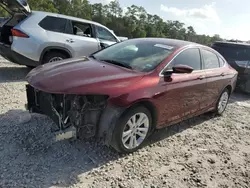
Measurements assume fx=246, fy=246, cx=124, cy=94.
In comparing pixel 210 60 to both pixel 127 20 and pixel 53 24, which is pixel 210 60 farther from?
pixel 127 20

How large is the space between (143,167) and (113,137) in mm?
553

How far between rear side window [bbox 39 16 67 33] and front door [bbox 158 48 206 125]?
393 centimetres

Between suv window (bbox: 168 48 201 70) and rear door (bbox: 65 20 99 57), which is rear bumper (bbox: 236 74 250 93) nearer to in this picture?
suv window (bbox: 168 48 201 70)

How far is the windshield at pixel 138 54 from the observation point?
3.63m

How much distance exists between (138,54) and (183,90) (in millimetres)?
916

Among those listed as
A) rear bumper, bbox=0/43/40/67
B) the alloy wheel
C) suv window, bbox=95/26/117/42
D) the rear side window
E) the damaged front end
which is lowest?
the alloy wheel

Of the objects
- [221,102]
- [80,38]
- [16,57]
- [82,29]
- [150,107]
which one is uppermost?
[82,29]

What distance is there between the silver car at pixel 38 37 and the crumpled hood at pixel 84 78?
2.82m

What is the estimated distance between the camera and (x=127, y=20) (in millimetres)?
67438

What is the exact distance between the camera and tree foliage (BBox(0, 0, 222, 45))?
51.4 metres

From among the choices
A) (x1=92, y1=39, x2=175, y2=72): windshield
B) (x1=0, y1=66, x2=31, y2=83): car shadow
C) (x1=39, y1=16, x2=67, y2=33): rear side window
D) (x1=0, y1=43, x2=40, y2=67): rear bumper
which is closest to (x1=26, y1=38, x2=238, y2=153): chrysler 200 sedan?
(x1=92, y1=39, x2=175, y2=72): windshield

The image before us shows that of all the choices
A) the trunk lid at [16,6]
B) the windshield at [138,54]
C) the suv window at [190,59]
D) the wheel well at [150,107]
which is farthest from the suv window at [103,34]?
the wheel well at [150,107]

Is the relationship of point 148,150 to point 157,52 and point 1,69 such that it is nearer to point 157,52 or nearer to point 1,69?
point 157,52

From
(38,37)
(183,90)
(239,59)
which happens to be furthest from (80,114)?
(239,59)
